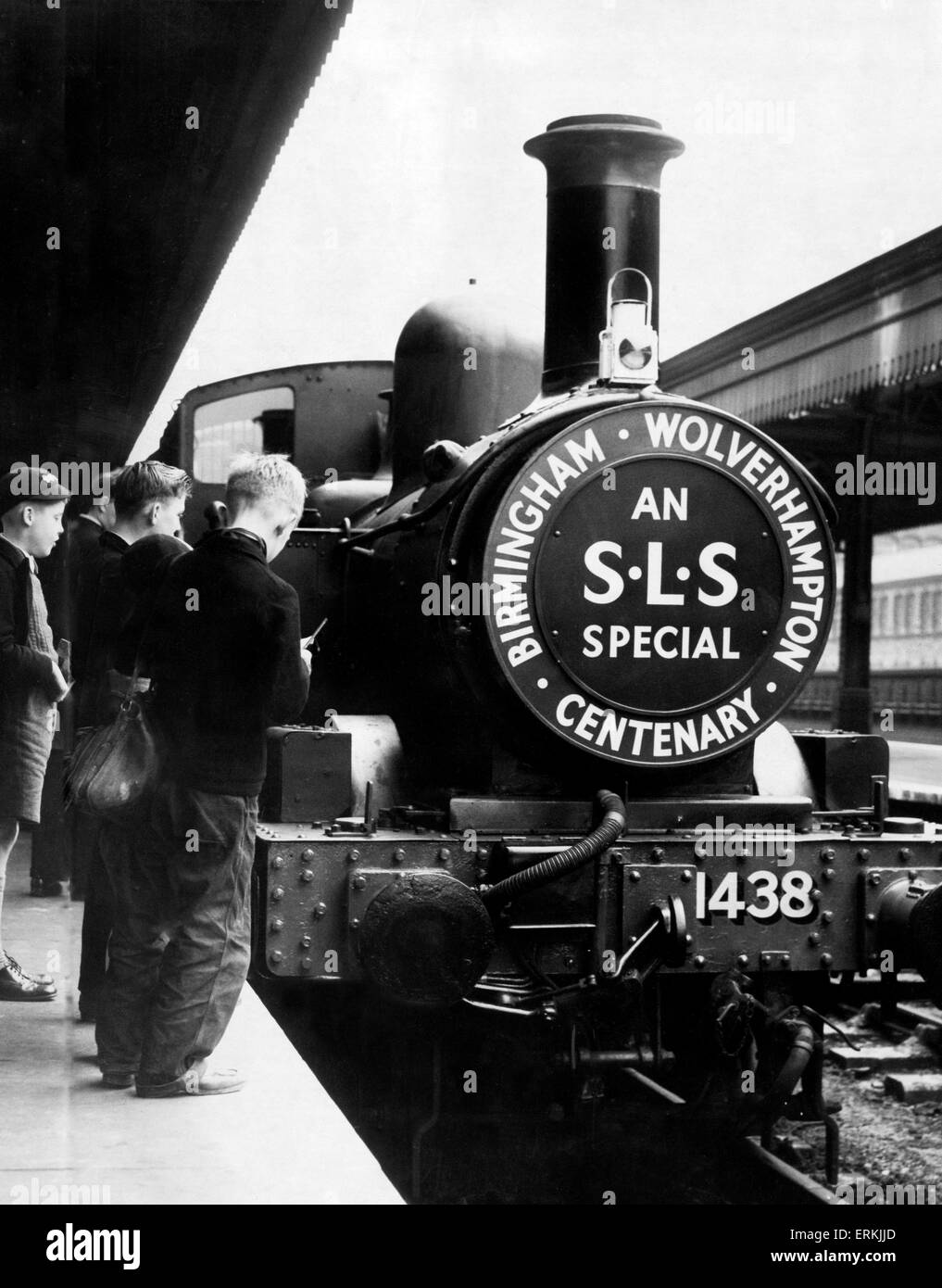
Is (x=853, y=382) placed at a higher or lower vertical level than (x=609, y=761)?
higher

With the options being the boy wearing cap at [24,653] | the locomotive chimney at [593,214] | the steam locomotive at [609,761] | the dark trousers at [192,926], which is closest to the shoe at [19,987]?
the boy wearing cap at [24,653]

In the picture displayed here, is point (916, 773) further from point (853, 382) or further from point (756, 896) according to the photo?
point (756, 896)

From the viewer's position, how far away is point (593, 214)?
4059mm

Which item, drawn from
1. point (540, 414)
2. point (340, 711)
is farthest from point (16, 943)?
point (540, 414)

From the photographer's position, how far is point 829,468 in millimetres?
10188

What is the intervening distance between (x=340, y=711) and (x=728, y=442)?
5.65 feet

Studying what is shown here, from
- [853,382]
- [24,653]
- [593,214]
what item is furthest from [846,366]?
[24,653]

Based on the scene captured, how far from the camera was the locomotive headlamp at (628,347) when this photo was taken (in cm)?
385

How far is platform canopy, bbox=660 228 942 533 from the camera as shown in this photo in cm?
644

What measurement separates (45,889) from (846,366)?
4.27 m

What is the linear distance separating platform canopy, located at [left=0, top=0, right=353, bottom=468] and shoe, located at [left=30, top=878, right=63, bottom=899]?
232 cm

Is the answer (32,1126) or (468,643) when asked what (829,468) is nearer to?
(468,643)
